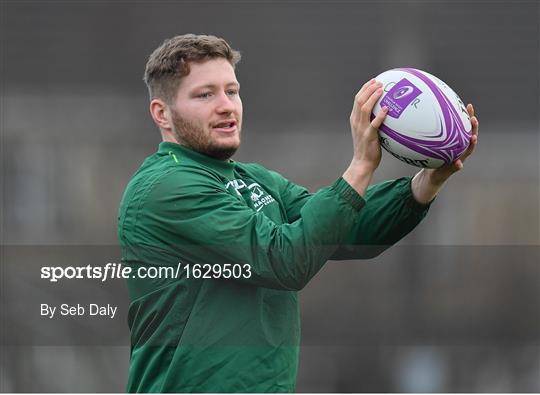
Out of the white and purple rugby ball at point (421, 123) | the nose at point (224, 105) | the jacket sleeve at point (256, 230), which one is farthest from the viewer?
the nose at point (224, 105)

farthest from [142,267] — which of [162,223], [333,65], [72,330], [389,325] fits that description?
[333,65]

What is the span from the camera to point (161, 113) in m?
3.24

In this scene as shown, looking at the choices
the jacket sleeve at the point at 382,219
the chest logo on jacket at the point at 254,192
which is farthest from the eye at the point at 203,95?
the jacket sleeve at the point at 382,219

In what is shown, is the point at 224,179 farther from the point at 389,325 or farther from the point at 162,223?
the point at 389,325

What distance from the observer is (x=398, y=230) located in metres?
3.30

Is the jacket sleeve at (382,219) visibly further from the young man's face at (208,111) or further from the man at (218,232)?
the young man's face at (208,111)

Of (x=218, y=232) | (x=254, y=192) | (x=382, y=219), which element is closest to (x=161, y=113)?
(x=254, y=192)

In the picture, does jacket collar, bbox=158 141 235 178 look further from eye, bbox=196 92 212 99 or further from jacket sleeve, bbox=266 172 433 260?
jacket sleeve, bbox=266 172 433 260

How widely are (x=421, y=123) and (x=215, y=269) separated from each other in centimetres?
83

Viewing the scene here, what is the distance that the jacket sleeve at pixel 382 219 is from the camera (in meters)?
3.27

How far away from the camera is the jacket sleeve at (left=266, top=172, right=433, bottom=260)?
3.27 m

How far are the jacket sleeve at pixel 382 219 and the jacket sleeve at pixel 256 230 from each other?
0.48 m

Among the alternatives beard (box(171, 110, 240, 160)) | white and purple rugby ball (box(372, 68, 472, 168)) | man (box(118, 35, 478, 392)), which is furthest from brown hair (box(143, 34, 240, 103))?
white and purple rugby ball (box(372, 68, 472, 168))

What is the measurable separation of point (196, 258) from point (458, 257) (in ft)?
13.2
